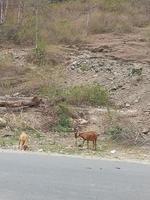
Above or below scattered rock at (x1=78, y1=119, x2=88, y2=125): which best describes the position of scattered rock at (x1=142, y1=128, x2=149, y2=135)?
below

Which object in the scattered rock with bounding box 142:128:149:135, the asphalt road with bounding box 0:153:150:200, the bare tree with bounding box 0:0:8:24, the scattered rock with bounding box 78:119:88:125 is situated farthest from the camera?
the bare tree with bounding box 0:0:8:24

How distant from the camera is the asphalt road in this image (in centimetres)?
752

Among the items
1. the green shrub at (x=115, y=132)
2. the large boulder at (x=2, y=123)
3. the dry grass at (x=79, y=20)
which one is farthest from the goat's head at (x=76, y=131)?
the dry grass at (x=79, y=20)

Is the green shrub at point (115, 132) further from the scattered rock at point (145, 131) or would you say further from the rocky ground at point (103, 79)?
the scattered rock at point (145, 131)

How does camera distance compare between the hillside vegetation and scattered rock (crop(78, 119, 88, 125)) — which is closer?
the hillside vegetation

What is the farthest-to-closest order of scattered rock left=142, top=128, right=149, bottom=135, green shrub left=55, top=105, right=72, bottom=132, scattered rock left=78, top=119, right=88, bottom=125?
1. scattered rock left=78, top=119, right=88, bottom=125
2. green shrub left=55, top=105, right=72, bottom=132
3. scattered rock left=142, top=128, right=149, bottom=135

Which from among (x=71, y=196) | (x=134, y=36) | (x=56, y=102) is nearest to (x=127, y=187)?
(x=71, y=196)

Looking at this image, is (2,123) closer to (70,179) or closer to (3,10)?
(70,179)

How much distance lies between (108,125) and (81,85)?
437cm

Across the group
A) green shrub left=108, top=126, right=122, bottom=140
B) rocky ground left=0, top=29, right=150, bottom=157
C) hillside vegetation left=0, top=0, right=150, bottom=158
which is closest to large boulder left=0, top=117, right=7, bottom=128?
hillside vegetation left=0, top=0, right=150, bottom=158

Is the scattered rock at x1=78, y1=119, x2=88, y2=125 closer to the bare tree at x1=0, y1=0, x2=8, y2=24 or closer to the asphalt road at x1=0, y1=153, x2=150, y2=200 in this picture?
the asphalt road at x1=0, y1=153, x2=150, y2=200

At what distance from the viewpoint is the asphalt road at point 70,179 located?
24.7ft

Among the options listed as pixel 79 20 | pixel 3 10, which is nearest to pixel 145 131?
pixel 79 20

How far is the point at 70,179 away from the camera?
8.51 metres
